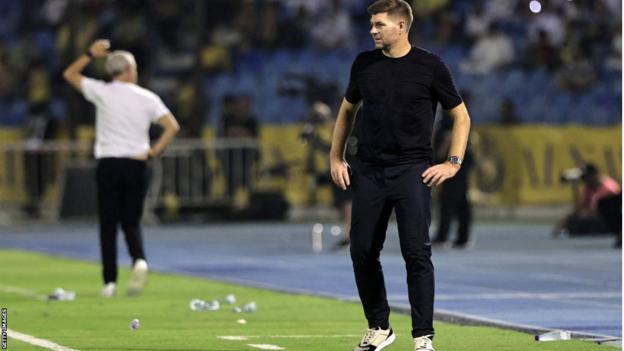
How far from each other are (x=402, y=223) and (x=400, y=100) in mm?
666

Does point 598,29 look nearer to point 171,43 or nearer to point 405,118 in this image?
point 171,43

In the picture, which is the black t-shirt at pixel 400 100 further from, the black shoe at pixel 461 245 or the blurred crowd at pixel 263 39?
the blurred crowd at pixel 263 39

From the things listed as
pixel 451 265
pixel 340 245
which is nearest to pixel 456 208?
pixel 340 245

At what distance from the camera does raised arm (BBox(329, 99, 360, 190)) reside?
9.81 meters

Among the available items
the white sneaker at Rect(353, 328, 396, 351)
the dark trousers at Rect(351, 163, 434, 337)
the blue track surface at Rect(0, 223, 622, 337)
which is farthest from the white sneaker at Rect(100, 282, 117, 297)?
the dark trousers at Rect(351, 163, 434, 337)

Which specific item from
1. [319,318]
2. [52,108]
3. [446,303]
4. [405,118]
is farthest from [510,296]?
[52,108]

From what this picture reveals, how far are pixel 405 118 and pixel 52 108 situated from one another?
24661 mm

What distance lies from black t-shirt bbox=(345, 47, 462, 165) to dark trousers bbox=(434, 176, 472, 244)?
501 inches

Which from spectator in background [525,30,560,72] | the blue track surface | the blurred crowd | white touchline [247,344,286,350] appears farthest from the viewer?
spectator in background [525,30,560,72]

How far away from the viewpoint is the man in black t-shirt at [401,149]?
962 centimetres

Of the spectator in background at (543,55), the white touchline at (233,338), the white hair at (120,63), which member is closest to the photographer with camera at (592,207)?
the spectator in background at (543,55)

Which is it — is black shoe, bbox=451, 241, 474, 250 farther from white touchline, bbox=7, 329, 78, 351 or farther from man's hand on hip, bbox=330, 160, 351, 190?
man's hand on hip, bbox=330, 160, 351, 190

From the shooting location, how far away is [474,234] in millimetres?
26188

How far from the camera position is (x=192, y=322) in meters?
12.6
